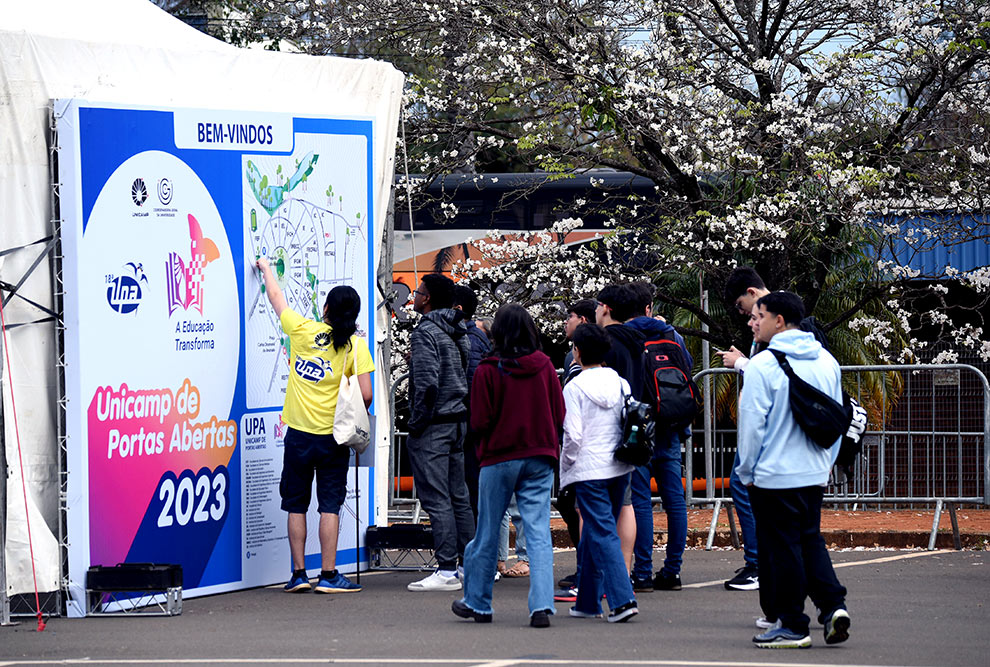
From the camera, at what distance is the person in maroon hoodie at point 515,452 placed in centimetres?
782

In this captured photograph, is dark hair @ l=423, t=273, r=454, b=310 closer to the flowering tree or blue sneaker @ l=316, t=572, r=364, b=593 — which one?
blue sneaker @ l=316, t=572, r=364, b=593

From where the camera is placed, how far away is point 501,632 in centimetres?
775

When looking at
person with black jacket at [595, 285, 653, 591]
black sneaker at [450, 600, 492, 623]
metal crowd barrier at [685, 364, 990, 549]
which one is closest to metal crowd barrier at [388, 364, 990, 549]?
metal crowd barrier at [685, 364, 990, 549]

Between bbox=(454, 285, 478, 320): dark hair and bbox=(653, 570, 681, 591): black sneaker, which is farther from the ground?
bbox=(454, 285, 478, 320): dark hair

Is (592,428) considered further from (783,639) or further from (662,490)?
(662,490)

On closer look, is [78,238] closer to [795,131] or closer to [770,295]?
[770,295]

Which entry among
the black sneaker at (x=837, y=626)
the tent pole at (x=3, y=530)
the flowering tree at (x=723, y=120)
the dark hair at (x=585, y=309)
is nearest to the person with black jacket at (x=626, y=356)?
the dark hair at (x=585, y=309)

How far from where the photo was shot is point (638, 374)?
8773 millimetres

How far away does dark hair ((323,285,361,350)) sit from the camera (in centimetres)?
899

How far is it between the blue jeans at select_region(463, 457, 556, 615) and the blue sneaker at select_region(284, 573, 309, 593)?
5.86 ft

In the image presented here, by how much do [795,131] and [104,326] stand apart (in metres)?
8.15

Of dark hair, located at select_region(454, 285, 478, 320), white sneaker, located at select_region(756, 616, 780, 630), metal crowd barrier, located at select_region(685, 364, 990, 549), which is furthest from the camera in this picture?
metal crowd barrier, located at select_region(685, 364, 990, 549)

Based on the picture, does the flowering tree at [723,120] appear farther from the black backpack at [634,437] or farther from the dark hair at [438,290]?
the black backpack at [634,437]

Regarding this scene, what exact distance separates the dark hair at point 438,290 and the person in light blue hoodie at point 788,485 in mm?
2658
